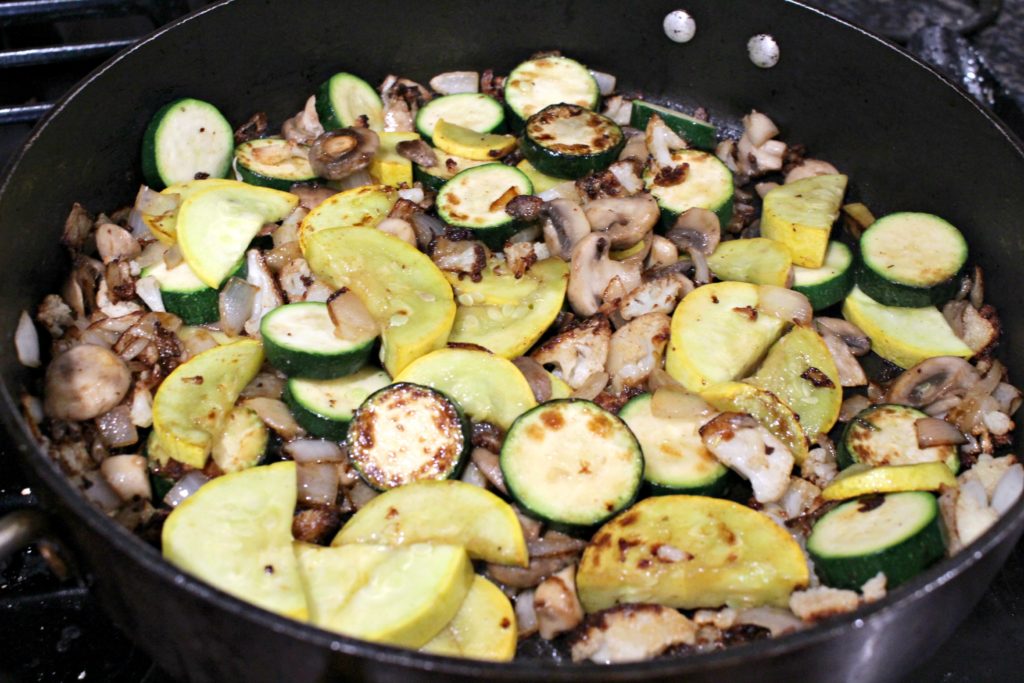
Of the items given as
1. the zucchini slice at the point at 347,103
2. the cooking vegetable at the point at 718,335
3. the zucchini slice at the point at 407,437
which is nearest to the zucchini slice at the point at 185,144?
the zucchini slice at the point at 347,103

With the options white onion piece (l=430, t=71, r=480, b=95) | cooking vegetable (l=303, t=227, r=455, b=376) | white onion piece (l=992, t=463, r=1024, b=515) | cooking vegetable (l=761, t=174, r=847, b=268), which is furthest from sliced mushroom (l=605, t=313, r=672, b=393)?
white onion piece (l=430, t=71, r=480, b=95)

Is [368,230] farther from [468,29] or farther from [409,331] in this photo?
[468,29]

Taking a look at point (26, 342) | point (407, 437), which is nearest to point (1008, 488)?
point (407, 437)

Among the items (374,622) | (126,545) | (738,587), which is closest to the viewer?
(126,545)

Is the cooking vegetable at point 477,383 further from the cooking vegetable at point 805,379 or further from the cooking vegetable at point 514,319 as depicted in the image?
the cooking vegetable at point 805,379

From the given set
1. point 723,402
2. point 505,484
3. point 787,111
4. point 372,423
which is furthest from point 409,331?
point 787,111

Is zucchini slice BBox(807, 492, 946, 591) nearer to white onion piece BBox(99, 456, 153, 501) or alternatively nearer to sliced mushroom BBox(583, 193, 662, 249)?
sliced mushroom BBox(583, 193, 662, 249)

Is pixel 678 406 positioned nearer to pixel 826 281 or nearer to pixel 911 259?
pixel 826 281
